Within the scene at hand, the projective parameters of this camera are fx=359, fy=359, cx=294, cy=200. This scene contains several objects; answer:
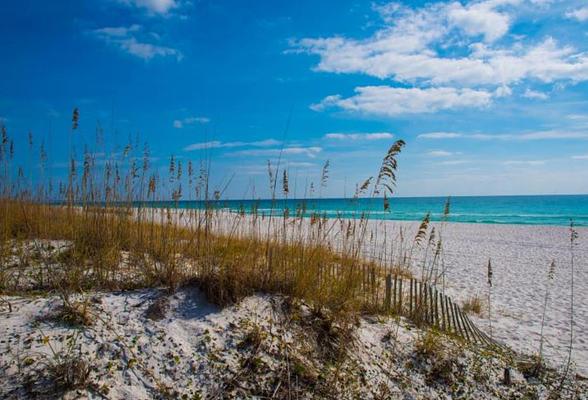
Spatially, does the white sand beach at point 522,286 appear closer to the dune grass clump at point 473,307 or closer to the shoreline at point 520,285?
the shoreline at point 520,285

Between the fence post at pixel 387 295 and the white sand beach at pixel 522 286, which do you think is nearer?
the fence post at pixel 387 295

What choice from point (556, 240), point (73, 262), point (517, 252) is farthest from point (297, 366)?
point (556, 240)

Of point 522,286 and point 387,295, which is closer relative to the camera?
point 387,295

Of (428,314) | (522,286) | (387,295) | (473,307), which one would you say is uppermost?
(387,295)

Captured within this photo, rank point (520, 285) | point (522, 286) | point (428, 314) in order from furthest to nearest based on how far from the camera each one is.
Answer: point (520, 285) → point (522, 286) → point (428, 314)

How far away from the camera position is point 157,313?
10.3 feet

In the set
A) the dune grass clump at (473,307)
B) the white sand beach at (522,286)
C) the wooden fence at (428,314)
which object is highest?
the wooden fence at (428,314)

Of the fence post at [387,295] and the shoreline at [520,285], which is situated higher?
the fence post at [387,295]

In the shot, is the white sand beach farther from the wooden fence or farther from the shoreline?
the wooden fence

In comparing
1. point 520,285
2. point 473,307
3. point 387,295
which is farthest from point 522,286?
point 387,295

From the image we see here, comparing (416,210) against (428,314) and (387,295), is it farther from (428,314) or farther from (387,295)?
(387,295)

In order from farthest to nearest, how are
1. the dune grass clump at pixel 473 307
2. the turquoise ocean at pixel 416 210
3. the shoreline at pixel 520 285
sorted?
1. the dune grass clump at pixel 473 307
2. the shoreline at pixel 520 285
3. the turquoise ocean at pixel 416 210

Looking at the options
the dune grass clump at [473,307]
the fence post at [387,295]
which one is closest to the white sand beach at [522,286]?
the dune grass clump at [473,307]

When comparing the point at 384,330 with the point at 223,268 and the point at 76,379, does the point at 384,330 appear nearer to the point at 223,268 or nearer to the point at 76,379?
the point at 223,268
